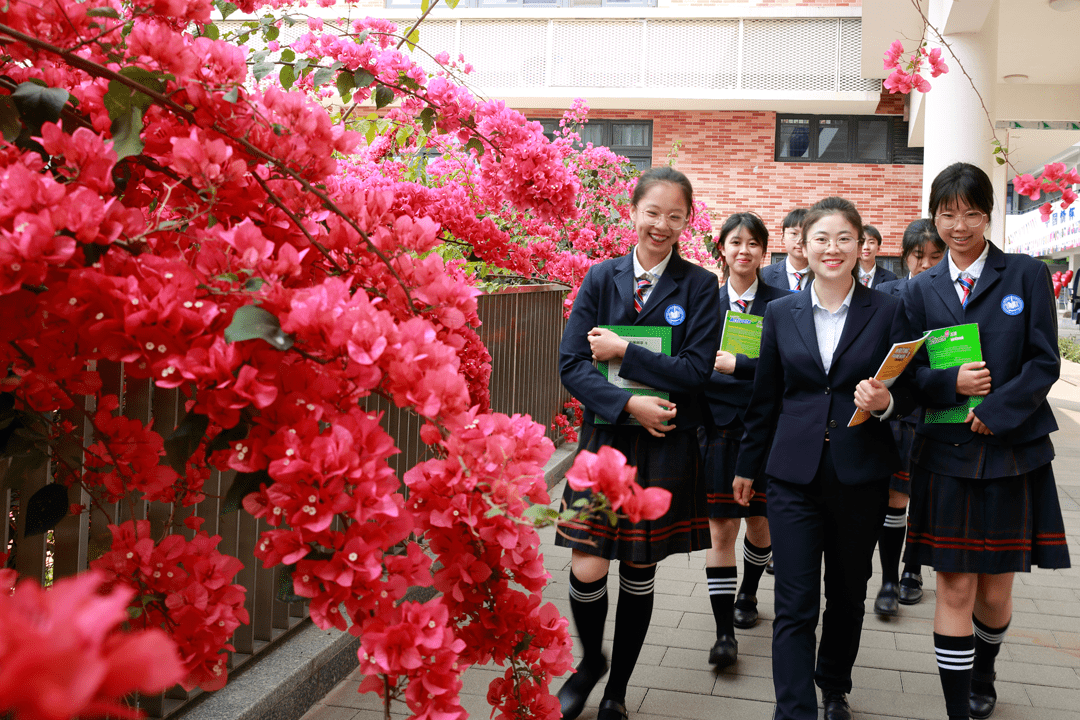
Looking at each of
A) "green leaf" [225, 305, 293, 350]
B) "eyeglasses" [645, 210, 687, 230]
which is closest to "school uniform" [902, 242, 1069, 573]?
"eyeglasses" [645, 210, 687, 230]

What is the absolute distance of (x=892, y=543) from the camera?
180 inches

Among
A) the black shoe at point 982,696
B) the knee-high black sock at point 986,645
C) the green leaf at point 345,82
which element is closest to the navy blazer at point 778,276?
the knee-high black sock at point 986,645

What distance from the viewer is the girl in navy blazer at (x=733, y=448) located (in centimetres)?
386

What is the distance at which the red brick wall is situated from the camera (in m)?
18.7

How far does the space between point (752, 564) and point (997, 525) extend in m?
1.40

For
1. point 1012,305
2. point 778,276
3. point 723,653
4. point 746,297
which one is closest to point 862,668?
point 723,653

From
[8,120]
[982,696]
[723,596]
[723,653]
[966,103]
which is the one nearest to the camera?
[8,120]

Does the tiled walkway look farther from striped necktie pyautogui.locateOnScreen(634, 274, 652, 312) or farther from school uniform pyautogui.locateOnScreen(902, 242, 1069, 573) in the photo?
striped necktie pyautogui.locateOnScreen(634, 274, 652, 312)

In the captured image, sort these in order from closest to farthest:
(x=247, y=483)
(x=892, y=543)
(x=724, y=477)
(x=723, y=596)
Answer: (x=247, y=483), (x=723, y=596), (x=724, y=477), (x=892, y=543)

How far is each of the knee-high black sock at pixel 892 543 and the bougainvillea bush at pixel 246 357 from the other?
352cm

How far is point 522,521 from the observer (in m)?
1.22

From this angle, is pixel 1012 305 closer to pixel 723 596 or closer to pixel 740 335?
pixel 740 335

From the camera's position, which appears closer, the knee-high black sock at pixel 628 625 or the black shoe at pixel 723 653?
the knee-high black sock at pixel 628 625

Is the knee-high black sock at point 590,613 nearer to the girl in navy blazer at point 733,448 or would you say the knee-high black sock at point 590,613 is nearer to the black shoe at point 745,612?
the girl in navy blazer at point 733,448
